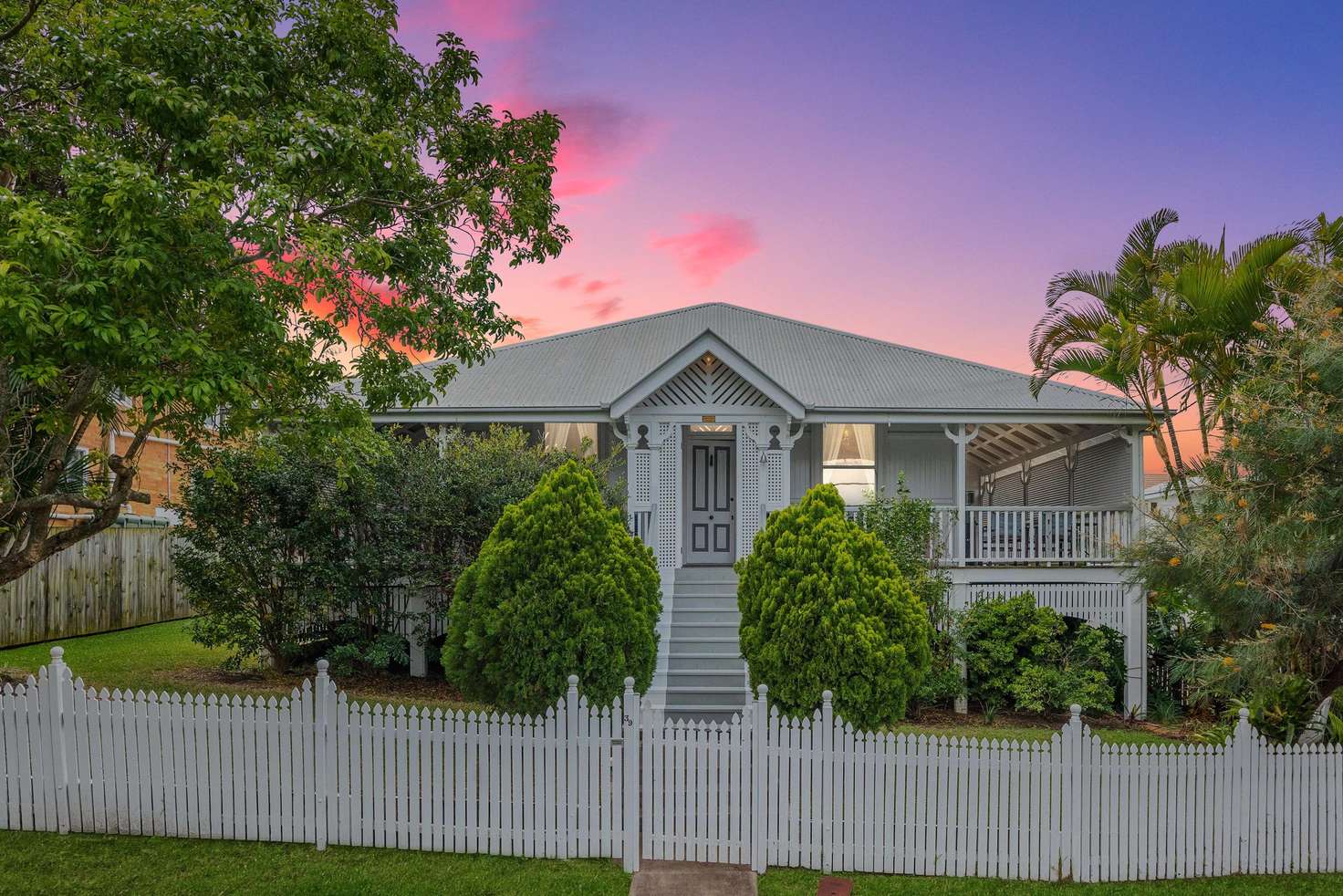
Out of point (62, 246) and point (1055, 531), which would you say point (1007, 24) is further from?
point (62, 246)

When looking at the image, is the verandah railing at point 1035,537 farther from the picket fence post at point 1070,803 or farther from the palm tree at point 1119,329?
the picket fence post at point 1070,803

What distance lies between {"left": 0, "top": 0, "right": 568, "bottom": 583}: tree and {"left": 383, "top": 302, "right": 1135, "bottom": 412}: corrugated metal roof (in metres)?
6.24

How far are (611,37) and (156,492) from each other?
20015mm

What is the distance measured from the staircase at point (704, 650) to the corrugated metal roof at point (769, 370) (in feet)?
11.6

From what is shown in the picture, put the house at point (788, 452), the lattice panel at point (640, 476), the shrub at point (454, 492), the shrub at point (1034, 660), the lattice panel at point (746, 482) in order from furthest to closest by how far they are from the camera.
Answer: the lattice panel at point (746, 482) → the lattice panel at point (640, 476) → the house at point (788, 452) → the shrub at point (1034, 660) → the shrub at point (454, 492)

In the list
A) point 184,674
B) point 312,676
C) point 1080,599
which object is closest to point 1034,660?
point 1080,599

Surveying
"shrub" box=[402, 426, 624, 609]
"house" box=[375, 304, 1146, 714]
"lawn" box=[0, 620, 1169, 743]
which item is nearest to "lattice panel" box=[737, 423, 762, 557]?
"house" box=[375, 304, 1146, 714]

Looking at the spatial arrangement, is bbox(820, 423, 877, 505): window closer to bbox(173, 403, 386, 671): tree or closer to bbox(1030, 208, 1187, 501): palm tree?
bbox(1030, 208, 1187, 501): palm tree

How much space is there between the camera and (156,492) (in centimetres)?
2527

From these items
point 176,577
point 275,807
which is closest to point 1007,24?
point 275,807

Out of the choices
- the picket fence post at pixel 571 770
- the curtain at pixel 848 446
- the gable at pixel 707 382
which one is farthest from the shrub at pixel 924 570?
the picket fence post at pixel 571 770

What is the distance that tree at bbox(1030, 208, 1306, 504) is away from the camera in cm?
1231

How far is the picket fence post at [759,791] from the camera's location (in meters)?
7.45

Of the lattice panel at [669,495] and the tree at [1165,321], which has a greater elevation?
the tree at [1165,321]
